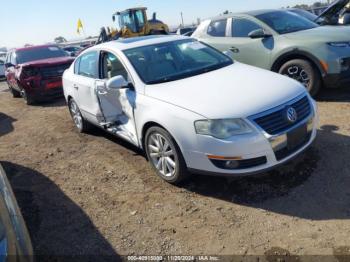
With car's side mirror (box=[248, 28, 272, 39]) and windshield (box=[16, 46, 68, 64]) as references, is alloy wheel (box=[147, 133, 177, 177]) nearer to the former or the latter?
car's side mirror (box=[248, 28, 272, 39])

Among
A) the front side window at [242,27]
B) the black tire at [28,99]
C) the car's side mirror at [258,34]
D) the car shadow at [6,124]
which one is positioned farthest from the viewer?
the black tire at [28,99]

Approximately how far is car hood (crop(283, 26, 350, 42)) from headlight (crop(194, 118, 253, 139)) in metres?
3.50

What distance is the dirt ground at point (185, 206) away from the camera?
3.11 metres

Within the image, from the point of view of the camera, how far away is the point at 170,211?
12.1 ft

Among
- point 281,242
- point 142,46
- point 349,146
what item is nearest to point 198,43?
point 142,46

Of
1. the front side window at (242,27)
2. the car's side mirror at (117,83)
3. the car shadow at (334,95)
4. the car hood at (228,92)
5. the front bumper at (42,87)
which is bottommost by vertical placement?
the car shadow at (334,95)

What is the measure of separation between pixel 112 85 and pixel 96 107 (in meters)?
1.16

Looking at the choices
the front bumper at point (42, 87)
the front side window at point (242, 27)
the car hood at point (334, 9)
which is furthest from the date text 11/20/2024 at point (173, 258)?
the front bumper at point (42, 87)

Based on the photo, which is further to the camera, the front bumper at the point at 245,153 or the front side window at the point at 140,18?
the front side window at the point at 140,18

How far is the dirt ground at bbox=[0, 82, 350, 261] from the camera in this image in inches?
122

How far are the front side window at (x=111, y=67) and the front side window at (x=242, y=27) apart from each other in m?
3.19

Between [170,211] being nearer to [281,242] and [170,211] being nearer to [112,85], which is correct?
[281,242]

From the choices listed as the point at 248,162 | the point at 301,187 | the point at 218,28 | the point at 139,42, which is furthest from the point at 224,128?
the point at 218,28

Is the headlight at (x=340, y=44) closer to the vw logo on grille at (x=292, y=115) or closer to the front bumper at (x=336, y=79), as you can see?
the front bumper at (x=336, y=79)
